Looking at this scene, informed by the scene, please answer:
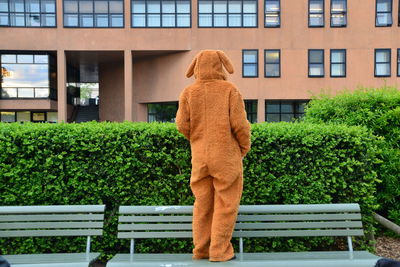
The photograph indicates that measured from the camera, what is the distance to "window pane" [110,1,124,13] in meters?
27.1

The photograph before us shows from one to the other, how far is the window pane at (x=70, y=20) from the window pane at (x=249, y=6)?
12382 millimetres

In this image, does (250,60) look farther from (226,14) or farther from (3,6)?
(3,6)

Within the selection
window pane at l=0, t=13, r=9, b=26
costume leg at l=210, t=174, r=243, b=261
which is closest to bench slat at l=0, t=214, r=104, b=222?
costume leg at l=210, t=174, r=243, b=261

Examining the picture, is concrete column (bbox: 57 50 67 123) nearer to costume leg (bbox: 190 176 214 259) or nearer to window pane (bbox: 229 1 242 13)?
window pane (bbox: 229 1 242 13)

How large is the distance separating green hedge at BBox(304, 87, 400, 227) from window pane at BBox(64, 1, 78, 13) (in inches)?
990

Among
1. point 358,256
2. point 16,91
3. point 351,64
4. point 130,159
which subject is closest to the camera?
point 358,256

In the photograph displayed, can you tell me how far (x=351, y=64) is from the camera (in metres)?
26.4

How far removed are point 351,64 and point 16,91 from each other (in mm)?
25145

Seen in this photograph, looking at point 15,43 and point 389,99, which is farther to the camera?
point 15,43

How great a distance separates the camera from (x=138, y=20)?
88.1ft

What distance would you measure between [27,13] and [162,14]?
991 centimetres

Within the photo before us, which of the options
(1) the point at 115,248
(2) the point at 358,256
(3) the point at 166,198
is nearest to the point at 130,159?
(3) the point at 166,198

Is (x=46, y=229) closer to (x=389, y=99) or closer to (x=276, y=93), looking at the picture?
(x=389, y=99)

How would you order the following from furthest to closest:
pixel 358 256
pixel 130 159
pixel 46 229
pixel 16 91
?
pixel 16 91 → pixel 130 159 → pixel 46 229 → pixel 358 256
